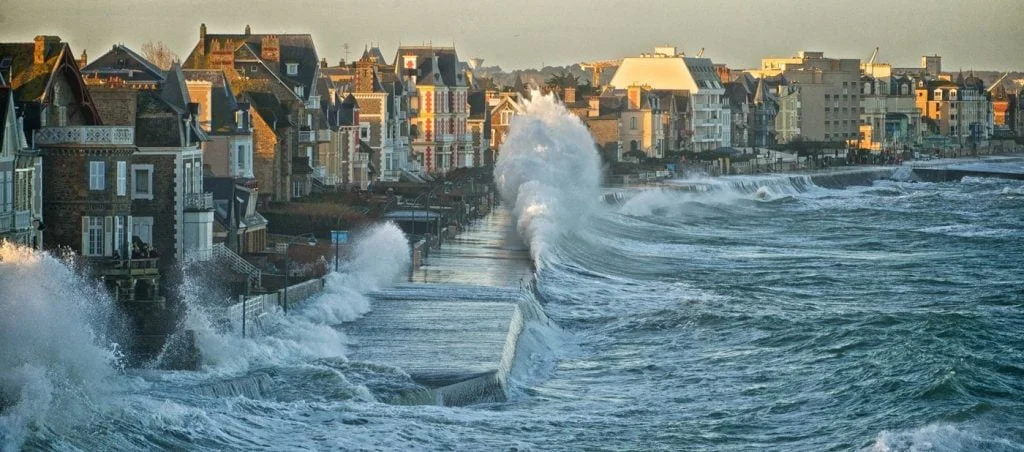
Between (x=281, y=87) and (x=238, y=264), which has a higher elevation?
(x=281, y=87)

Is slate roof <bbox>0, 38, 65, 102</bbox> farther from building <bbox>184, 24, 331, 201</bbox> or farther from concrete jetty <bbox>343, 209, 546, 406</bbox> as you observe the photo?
building <bbox>184, 24, 331, 201</bbox>

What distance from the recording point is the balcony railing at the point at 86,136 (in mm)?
36531

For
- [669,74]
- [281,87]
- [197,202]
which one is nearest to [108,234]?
[197,202]

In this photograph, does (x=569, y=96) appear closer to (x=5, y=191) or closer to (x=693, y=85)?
(x=693, y=85)

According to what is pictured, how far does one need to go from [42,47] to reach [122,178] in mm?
2903

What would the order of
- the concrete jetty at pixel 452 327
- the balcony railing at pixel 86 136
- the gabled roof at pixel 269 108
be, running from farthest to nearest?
the gabled roof at pixel 269 108, the balcony railing at pixel 86 136, the concrete jetty at pixel 452 327

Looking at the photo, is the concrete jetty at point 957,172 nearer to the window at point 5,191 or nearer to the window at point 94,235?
the window at point 94,235

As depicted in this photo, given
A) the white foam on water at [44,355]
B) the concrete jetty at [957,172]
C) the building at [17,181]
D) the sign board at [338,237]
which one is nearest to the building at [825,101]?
the concrete jetty at [957,172]

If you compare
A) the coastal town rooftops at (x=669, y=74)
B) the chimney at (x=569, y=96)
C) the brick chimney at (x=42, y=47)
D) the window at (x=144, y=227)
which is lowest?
the window at (x=144, y=227)

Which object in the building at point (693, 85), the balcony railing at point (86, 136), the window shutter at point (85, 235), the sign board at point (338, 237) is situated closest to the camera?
the balcony railing at point (86, 136)

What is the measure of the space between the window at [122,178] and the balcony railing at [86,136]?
1.48ft

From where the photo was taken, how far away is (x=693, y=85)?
12825cm

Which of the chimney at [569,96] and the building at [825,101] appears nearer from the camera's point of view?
the chimney at [569,96]

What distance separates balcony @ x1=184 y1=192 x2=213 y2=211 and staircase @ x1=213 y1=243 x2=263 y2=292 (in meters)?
1.04
